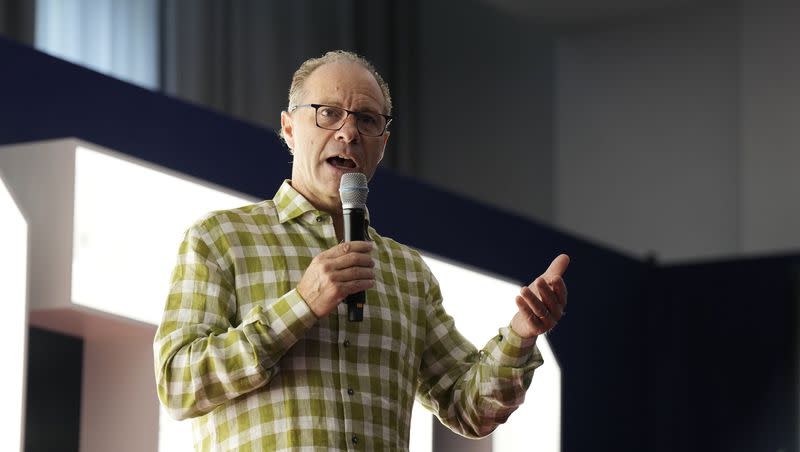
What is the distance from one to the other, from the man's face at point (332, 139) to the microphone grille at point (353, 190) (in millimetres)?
77

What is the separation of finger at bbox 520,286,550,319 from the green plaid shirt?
76mm

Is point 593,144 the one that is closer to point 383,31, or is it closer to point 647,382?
point 383,31

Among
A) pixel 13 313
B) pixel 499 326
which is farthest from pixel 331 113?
pixel 499 326

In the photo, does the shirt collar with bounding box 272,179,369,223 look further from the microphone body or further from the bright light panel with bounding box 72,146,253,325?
the bright light panel with bounding box 72,146,253,325

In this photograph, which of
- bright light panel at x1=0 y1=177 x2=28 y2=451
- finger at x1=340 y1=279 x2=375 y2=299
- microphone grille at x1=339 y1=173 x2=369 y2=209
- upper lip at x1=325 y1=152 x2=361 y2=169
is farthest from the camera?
bright light panel at x1=0 y1=177 x2=28 y2=451

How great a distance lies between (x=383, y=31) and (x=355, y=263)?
517 cm

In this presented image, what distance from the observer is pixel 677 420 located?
6219mm

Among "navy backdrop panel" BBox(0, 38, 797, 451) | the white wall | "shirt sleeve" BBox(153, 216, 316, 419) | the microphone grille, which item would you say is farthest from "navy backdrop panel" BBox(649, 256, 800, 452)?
"shirt sleeve" BBox(153, 216, 316, 419)

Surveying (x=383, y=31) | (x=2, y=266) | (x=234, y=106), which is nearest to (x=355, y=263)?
(x=2, y=266)

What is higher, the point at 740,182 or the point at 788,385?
the point at 740,182

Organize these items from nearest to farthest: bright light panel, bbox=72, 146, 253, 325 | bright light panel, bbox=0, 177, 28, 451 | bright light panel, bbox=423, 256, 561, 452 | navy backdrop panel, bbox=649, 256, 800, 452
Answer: bright light panel, bbox=0, 177, 28, 451
bright light panel, bbox=72, 146, 253, 325
bright light panel, bbox=423, 256, 561, 452
navy backdrop panel, bbox=649, 256, 800, 452

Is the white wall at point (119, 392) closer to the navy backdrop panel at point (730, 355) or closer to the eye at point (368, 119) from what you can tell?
the eye at point (368, 119)

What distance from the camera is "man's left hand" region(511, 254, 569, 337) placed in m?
2.09

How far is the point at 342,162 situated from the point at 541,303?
357 millimetres
